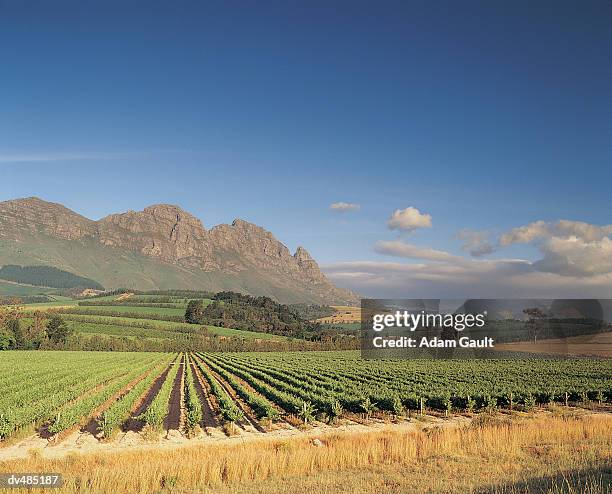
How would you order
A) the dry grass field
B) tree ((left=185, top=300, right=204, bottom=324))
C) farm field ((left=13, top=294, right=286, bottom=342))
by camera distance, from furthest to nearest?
tree ((left=185, top=300, right=204, bottom=324)), farm field ((left=13, top=294, right=286, bottom=342)), the dry grass field

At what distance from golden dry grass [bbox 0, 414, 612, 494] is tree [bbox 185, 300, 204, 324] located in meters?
164

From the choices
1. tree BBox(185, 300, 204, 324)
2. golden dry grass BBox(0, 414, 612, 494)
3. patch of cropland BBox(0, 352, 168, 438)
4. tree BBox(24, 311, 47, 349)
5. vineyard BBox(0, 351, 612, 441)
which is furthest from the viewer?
tree BBox(185, 300, 204, 324)

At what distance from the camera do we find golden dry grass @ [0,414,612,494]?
1327 centimetres

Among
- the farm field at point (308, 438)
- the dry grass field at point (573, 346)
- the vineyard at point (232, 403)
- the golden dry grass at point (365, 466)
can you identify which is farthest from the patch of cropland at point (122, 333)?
the golden dry grass at point (365, 466)

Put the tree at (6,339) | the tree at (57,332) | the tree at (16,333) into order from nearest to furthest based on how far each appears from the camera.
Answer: the tree at (6,339) → the tree at (16,333) → the tree at (57,332)

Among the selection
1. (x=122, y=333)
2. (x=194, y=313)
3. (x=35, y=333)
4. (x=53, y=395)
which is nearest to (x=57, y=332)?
(x=35, y=333)

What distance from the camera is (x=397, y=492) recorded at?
1271 centimetres

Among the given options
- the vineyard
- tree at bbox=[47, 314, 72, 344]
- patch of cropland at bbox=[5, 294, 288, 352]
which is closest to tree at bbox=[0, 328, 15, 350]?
patch of cropland at bbox=[5, 294, 288, 352]

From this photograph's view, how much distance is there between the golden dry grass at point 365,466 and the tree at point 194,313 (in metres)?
164

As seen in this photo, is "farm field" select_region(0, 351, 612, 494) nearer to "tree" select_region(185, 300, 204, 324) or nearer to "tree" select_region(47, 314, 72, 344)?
"tree" select_region(47, 314, 72, 344)

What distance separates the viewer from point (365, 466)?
52.7 ft

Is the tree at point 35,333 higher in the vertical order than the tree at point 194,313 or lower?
lower

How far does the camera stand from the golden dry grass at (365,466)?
13.3 m

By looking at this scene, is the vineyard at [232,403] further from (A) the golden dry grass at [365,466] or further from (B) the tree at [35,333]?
(B) the tree at [35,333]
